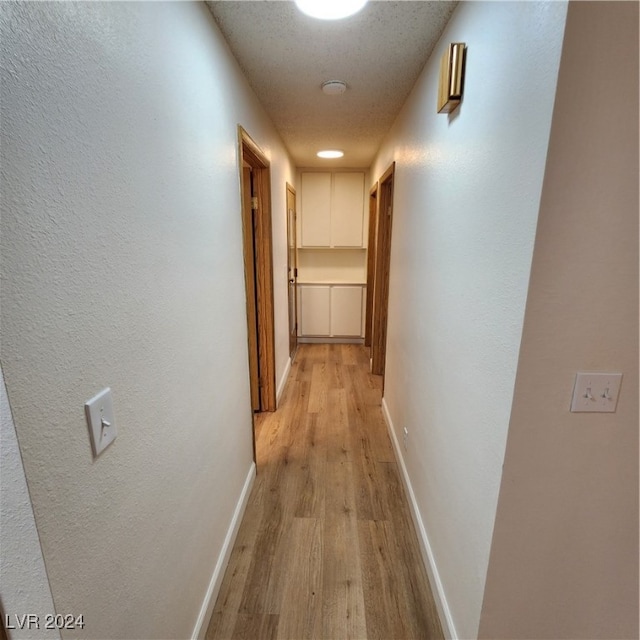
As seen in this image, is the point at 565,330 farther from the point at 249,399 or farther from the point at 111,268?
the point at 249,399

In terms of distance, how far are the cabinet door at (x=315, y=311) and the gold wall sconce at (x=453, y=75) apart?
131 inches

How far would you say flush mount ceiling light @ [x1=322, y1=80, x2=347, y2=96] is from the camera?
1.89m

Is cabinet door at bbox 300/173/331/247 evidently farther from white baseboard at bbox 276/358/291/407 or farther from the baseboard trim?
white baseboard at bbox 276/358/291/407

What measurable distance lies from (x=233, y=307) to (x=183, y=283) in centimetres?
58

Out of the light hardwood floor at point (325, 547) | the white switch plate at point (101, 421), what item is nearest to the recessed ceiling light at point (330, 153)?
the light hardwood floor at point (325, 547)

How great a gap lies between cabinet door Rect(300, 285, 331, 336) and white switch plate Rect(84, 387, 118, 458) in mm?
3893

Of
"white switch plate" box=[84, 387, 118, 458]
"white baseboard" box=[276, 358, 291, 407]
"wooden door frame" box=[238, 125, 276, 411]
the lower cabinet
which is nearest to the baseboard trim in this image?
the lower cabinet

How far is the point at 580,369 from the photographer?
0.81 m

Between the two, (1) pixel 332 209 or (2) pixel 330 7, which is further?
(1) pixel 332 209

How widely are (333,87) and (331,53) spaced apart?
358 mm

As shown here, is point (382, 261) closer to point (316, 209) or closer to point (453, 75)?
point (316, 209)

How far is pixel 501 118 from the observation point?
917 millimetres

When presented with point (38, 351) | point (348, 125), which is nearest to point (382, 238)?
point (348, 125)

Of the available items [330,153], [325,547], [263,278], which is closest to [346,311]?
[330,153]
